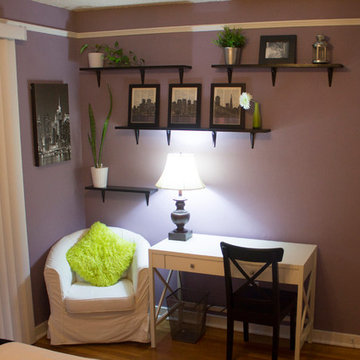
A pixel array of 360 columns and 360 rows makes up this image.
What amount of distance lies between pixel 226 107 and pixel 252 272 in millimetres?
1259

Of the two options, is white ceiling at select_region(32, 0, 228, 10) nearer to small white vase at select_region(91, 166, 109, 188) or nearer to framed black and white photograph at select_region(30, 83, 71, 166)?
framed black and white photograph at select_region(30, 83, 71, 166)

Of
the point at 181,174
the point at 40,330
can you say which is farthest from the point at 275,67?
the point at 40,330

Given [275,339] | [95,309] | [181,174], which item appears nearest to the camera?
[275,339]

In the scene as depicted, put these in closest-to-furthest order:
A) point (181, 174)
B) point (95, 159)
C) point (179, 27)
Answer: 1. point (181, 174)
2. point (179, 27)
3. point (95, 159)

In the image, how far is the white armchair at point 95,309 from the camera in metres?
3.64

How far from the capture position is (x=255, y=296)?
340 centimetres

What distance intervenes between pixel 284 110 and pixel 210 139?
23.9 inches

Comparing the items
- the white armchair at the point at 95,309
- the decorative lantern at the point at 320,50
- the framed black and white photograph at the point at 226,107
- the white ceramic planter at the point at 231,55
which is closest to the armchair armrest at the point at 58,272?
the white armchair at the point at 95,309

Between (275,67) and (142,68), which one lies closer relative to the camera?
(275,67)

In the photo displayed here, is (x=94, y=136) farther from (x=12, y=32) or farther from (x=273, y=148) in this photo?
(x=273, y=148)

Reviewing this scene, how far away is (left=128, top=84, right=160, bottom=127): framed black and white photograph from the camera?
13.2 feet

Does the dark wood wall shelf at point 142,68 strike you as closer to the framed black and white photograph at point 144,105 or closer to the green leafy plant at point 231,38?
the framed black and white photograph at point 144,105

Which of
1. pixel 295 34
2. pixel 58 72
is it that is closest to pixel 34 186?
pixel 58 72

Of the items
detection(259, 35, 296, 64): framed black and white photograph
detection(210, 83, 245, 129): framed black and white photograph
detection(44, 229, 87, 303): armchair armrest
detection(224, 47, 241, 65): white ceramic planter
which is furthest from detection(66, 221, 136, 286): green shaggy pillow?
detection(259, 35, 296, 64): framed black and white photograph
